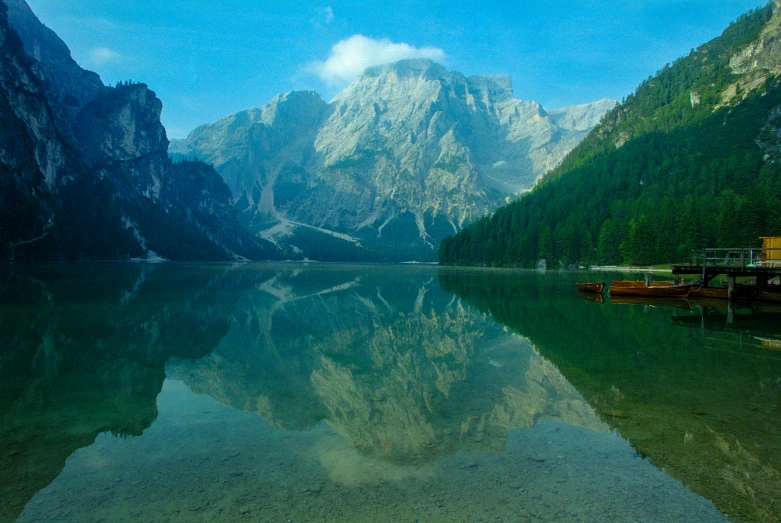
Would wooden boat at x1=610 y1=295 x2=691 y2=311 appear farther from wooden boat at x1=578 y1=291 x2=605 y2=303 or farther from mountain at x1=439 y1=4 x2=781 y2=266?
mountain at x1=439 y1=4 x2=781 y2=266

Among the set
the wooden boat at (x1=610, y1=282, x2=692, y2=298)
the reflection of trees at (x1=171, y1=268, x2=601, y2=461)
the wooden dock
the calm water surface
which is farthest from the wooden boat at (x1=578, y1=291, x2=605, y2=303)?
the reflection of trees at (x1=171, y1=268, x2=601, y2=461)

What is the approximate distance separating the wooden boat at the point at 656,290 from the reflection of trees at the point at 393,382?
27700mm

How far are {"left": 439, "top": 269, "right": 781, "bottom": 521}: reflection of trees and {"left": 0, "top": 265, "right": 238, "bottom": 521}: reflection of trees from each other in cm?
1329

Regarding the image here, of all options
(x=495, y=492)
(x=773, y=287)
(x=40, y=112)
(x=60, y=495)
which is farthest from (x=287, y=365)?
(x=40, y=112)

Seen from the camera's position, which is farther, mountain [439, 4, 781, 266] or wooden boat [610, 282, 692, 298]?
mountain [439, 4, 781, 266]

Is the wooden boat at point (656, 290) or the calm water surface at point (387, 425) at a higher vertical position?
the wooden boat at point (656, 290)

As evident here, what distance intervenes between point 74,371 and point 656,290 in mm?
54721

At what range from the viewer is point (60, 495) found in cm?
841

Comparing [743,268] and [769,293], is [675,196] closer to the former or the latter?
[769,293]

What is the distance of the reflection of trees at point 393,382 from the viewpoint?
12328mm

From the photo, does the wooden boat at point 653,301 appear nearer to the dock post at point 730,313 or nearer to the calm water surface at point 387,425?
the dock post at point 730,313

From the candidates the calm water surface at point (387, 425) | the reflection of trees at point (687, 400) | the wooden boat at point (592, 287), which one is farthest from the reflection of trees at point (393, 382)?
the wooden boat at point (592, 287)

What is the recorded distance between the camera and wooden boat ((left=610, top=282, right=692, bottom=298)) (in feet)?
166

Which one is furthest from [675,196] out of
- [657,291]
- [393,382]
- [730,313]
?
[393,382]
